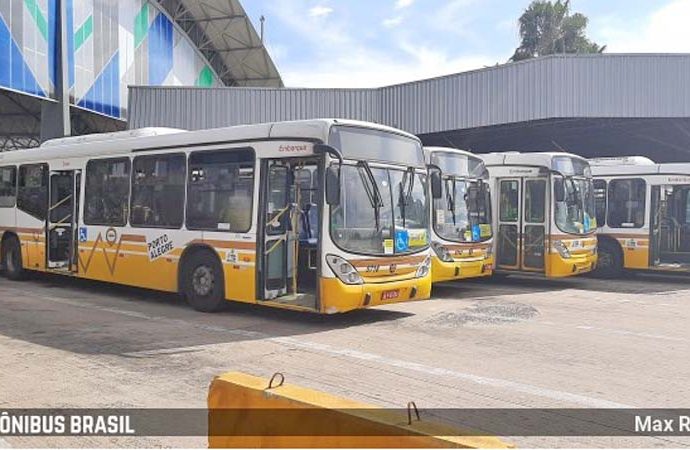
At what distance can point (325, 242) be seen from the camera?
9.03 m

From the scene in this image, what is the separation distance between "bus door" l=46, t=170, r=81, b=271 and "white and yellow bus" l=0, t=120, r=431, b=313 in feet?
3.09

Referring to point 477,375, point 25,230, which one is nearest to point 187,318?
point 477,375

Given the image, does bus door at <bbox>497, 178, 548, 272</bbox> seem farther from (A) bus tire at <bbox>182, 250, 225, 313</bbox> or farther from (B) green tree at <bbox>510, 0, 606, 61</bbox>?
(B) green tree at <bbox>510, 0, 606, 61</bbox>

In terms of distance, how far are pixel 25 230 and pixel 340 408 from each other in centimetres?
1329

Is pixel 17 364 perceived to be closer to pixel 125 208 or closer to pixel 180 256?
pixel 180 256

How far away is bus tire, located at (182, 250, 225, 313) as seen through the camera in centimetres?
1040

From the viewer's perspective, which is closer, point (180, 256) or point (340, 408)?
point (340, 408)

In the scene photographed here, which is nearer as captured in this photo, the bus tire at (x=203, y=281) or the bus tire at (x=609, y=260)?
the bus tire at (x=203, y=281)

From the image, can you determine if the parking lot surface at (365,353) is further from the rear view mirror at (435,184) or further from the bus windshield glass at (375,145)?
the bus windshield glass at (375,145)

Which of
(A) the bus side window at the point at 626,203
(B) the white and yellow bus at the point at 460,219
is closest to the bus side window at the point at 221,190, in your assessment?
(B) the white and yellow bus at the point at 460,219

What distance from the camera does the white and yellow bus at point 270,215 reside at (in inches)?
363

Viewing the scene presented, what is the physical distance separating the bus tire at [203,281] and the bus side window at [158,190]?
2.29 feet

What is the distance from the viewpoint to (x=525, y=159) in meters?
15.0

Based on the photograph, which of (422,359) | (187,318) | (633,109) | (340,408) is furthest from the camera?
(633,109)
